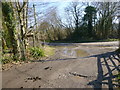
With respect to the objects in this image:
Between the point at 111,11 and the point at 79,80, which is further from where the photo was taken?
the point at 111,11

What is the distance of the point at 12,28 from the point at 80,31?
20224 mm

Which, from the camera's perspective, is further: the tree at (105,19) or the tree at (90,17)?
the tree at (90,17)

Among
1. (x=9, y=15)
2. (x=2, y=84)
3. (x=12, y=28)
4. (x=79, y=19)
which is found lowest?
(x=2, y=84)

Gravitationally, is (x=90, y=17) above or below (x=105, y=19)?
above

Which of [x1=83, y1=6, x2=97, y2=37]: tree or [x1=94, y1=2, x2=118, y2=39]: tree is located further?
[x1=83, y1=6, x2=97, y2=37]: tree

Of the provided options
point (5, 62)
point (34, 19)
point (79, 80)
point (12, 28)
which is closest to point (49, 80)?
point (79, 80)

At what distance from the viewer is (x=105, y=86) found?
10.7 ft

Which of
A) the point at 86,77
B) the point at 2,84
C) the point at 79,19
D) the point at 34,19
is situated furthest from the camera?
the point at 79,19

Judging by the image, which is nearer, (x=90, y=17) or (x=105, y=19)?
(x=105, y=19)

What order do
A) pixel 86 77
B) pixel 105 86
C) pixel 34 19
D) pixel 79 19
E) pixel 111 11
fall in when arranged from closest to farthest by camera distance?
1. pixel 105 86
2. pixel 86 77
3. pixel 34 19
4. pixel 111 11
5. pixel 79 19

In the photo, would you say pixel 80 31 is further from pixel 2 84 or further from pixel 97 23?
pixel 2 84

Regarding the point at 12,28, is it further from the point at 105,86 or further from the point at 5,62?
the point at 105,86

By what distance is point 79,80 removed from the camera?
3.82 m

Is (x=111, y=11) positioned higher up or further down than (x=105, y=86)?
higher up
